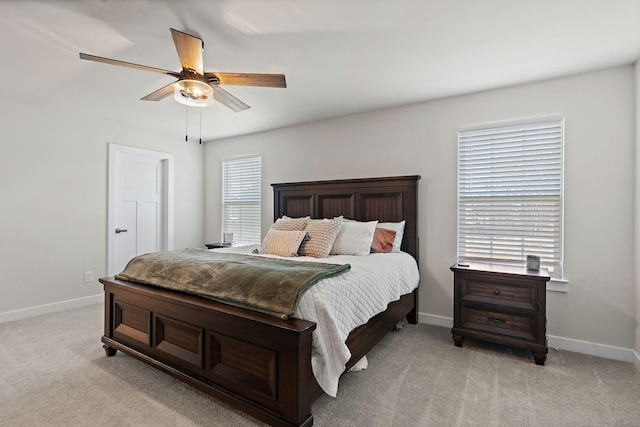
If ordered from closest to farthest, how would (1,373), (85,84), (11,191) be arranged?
1. (1,373)
2. (85,84)
3. (11,191)

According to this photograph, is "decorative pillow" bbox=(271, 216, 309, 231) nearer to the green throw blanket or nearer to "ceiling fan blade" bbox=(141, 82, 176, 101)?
the green throw blanket

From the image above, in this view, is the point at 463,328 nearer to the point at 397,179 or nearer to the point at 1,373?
the point at 397,179

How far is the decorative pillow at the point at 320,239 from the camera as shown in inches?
123

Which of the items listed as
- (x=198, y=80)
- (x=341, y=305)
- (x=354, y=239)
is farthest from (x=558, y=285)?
(x=198, y=80)

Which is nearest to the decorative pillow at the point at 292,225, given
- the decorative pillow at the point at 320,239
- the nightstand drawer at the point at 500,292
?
the decorative pillow at the point at 320,239

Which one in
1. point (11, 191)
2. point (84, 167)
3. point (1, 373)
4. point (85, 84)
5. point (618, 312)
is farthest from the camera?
point (84, 167)

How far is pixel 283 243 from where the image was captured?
10.5ft

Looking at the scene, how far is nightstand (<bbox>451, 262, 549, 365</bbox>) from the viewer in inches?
101

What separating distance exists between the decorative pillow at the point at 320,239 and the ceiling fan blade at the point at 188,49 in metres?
1.75

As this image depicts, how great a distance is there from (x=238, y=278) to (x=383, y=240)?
179 centimetres

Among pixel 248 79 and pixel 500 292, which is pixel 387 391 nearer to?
pixel 500 292

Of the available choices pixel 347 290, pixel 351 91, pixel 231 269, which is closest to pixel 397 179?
pixel 351 91

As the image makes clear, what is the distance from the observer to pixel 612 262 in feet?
8.80

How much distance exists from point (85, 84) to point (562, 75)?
4361mm
